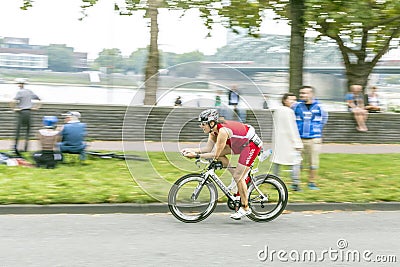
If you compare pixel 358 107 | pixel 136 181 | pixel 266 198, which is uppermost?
pixel 358 107

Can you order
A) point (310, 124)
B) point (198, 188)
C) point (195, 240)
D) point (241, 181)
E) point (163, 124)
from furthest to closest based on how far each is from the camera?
point (310, 124), point (163, 124), point (241, 181), point (198, 188), point (195, 240)

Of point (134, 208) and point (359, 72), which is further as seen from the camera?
point (359, 72)

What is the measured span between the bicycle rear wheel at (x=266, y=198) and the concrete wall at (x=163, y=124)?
1.07m

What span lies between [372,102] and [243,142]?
1430 cm

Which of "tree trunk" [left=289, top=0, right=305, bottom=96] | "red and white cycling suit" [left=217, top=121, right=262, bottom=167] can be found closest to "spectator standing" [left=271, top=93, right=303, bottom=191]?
"red and white cycling suit" [left=217, top=121, right=262, bottom=167]

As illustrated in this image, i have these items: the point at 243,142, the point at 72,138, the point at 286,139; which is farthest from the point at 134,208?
the point at 72,138

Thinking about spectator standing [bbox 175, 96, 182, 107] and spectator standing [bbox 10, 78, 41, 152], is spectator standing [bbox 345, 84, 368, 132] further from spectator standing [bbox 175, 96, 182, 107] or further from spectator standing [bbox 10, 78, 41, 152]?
spectator standing [bbox 175, 96, 182, 107]

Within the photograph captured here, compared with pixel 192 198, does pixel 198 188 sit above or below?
above

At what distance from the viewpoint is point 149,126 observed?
11172 mm

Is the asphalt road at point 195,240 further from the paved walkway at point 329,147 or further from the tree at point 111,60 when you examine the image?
the tree at point 111,60

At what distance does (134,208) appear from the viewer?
10.2m

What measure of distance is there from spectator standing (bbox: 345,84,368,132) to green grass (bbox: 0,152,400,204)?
5.70m

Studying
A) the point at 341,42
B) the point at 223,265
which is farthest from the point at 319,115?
the point at 341,42

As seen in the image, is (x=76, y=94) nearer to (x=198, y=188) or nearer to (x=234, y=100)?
(x=234, y=100)
